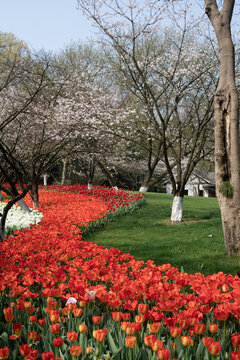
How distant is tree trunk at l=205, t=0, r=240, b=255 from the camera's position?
6.27m

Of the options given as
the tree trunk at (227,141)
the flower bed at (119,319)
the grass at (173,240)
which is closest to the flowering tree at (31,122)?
the grass at (173,240)

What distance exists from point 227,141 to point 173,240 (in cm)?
329

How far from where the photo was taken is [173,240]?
28.9 ft

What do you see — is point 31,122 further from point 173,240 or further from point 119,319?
point 119,319

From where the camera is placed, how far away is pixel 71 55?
84.4 feet

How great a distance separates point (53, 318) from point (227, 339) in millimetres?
1171

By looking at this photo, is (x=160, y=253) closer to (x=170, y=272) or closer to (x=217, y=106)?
(x=217, y=106)

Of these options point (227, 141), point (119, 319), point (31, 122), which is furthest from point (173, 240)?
point (119, 319)

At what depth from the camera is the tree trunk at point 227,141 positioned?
20.6 feet

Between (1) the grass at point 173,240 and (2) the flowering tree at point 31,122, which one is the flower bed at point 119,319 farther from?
(2) the flowering tree at point 31,122

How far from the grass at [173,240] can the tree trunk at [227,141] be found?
23.0 inches

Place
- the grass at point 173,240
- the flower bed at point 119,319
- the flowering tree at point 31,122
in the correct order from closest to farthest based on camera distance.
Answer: the flower bed at point 119,319, the flowering tree at point 31,122, the grass at point 173,240

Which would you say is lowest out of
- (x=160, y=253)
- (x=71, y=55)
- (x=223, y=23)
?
(x=160, y=253)

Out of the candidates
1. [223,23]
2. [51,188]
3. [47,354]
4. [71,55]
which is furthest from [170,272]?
[71,55]
